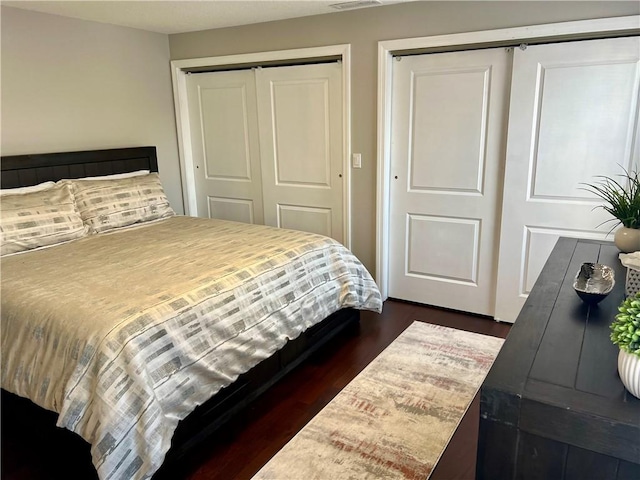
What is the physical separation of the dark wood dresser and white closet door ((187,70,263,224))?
10.1ft

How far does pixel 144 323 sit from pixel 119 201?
166 centimetres

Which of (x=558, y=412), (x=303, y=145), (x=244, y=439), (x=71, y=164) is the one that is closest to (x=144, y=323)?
(x=244, y=439)

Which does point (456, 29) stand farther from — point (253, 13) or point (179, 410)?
point (179, 410)

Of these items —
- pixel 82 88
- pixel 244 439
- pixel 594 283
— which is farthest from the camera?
pixel 82 88

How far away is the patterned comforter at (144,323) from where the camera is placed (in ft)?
5.41

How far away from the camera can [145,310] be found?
1812 millimetres

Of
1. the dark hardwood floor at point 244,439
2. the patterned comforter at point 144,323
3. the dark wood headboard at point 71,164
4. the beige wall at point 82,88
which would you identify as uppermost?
the beige wall at point 82,88

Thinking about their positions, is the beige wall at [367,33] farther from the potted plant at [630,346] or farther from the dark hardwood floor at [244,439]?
the potted plant at [630,346]

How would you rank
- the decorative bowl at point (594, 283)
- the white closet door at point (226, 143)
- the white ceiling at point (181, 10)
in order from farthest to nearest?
1. the white closet door at point (226, 143)
2. the white ceiling at point (181, 10)
3. the decorative bowl at point (594, 283)

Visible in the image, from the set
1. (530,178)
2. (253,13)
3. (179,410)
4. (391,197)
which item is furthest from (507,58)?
(179,410)

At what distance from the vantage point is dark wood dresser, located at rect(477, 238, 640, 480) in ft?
3.14

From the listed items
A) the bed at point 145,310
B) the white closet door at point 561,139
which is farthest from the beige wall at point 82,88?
the white closet door at point 561,139

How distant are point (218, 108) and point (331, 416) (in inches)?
112

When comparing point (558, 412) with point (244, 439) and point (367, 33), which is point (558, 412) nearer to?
point (244, 439)
